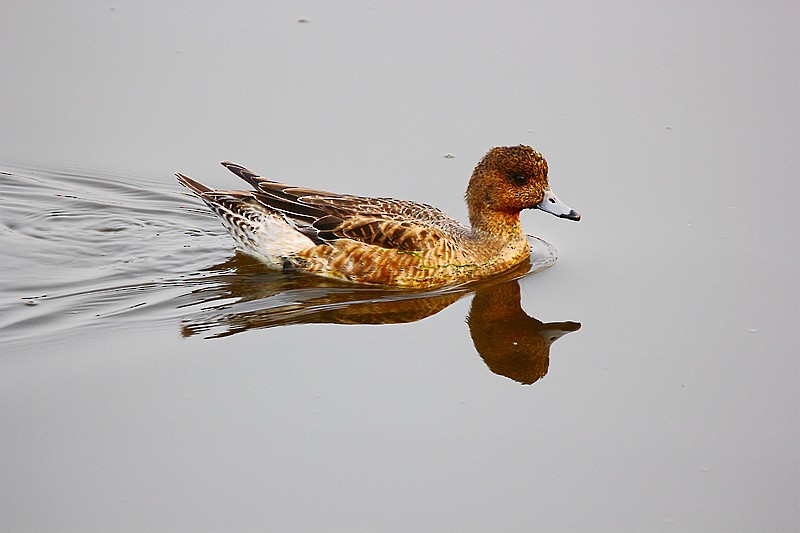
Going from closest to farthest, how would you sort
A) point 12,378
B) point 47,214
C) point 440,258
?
point 12,378 → point 440,258 → point 47,214

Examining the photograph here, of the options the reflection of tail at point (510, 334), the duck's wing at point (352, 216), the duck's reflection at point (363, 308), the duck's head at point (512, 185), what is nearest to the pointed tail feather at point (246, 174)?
the duck's wing at point (352, 216)

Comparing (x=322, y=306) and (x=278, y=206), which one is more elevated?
(x=278, y=206)

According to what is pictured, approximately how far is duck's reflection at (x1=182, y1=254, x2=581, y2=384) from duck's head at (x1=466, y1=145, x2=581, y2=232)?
19.0 inches

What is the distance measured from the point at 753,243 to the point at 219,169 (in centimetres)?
432

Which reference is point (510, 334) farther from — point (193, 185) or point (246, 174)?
point (193, 185)

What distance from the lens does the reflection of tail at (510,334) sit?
7.54 m

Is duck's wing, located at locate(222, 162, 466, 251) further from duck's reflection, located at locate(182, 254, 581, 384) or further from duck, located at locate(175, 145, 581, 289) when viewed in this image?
duck's reflection, located at locate(182, 254, 581, 384)

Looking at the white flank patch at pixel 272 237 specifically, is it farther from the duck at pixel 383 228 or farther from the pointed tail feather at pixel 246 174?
the pointed tail feather at pixel 246 174

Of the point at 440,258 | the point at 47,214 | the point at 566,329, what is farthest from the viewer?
the point at 47,214

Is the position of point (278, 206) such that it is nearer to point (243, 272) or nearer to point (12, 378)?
point (243, 272)

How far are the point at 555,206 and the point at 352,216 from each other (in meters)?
1.53

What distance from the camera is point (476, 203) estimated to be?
9.11 meters

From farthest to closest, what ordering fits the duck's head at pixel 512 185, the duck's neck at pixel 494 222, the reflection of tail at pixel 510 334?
the duck's neck at pixel 494 222
the duck's head at pixel 512 185
the reflection of tail at pixel 510 334

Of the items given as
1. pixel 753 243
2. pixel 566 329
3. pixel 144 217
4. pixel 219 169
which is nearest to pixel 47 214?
pixel 144 217
